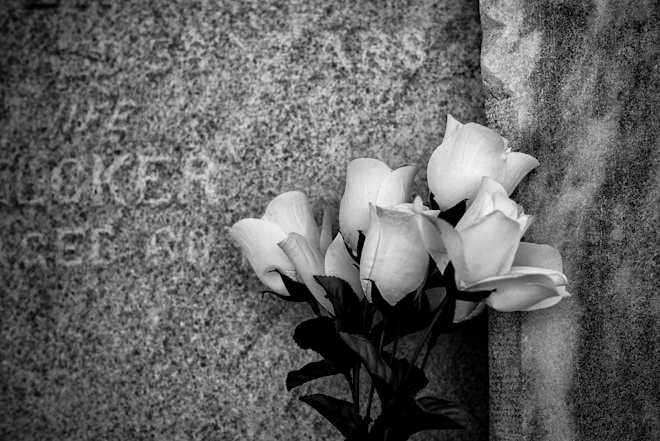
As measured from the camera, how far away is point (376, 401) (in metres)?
0.93

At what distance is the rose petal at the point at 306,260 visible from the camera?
755 millimetres

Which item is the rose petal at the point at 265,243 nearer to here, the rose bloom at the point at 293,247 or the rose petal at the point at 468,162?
the rose bloom at the point at 293,247

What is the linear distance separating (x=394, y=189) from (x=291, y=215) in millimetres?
157

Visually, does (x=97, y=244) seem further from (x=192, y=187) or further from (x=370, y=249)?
(x=370, y=249)

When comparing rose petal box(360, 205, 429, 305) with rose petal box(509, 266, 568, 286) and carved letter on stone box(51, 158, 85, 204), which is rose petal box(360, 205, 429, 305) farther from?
carved letter on stone box(51, 158, 85, 204)

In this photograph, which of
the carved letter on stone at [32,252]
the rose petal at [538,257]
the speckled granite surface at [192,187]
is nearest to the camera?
the rose petal at [538,257]

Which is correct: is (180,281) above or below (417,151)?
below

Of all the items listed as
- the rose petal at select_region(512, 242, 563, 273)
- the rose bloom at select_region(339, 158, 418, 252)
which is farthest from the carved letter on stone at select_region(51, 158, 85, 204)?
the rose petal at select_region(512, 242, 563, 273)

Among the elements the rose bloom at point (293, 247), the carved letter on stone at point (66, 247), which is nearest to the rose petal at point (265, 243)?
the rose bloom at point (293, 247)

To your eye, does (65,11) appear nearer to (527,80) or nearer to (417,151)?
(417,151)

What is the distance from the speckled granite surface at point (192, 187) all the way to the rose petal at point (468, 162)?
0.21 meters

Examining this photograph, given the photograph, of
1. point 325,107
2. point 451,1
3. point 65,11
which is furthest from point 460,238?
point 65,11

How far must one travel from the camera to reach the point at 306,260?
30.2 inches

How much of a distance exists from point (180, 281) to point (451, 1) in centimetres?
62
